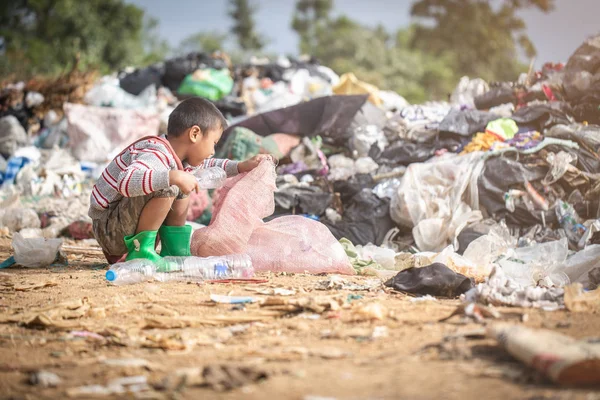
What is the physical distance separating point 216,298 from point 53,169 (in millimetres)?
4930

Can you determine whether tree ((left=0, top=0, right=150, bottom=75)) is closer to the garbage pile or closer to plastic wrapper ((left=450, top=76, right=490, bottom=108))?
the garbage pile

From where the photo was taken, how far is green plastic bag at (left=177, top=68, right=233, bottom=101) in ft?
28.5

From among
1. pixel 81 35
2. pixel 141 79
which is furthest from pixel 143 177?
pixel 81 35

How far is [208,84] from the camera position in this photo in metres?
8.74

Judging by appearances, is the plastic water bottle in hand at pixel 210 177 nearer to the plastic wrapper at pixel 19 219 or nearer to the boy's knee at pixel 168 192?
the boy's knee at pixel 168 192

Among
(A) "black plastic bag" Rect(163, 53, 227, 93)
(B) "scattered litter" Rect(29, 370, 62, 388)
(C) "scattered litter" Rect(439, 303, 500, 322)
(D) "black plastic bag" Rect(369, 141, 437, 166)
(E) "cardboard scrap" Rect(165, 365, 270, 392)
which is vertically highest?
(A) "black plastic bag" Rect(163, 53, 227, 93)

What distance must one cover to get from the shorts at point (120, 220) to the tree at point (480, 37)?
2710 cm

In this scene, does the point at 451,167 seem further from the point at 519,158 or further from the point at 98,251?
the point at 98,251

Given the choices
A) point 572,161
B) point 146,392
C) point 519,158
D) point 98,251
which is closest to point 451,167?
point 519,158

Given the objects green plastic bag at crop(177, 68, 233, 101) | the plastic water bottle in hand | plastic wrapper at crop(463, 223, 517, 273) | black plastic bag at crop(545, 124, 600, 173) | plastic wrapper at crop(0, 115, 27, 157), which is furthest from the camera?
green plastic bag at crop(177, 68, 233, 101)

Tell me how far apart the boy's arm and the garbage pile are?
1236 millimetres

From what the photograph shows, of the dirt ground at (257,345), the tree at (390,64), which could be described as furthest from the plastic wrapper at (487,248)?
the tree at (390,64)

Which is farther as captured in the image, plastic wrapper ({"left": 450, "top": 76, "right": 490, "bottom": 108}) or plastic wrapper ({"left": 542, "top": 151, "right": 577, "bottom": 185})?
plastic wrapper ({"left": 450, "top": 76, "right": 490, "bottom": 108})

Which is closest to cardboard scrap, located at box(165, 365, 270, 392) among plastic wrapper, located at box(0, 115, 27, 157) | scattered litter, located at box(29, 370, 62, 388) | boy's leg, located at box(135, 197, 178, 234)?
scattered litter, located at box(29, 370, 62, 388)
